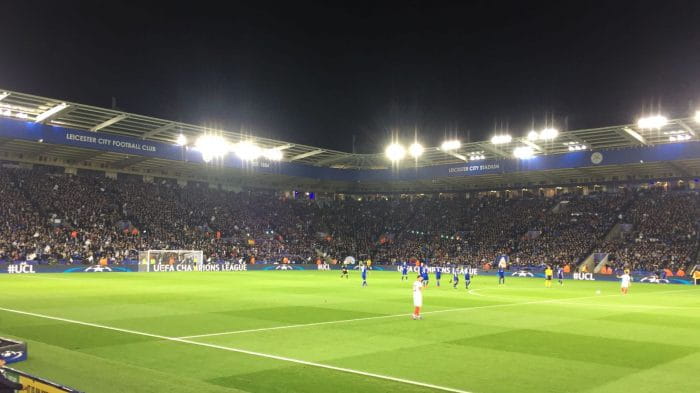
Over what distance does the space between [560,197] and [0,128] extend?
58601 millimetres

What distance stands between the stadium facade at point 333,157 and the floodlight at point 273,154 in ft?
0.98

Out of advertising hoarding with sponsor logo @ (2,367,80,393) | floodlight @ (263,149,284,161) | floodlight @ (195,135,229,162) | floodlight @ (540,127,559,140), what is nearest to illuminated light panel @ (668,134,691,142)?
floodlight @ (540,127,559,140)

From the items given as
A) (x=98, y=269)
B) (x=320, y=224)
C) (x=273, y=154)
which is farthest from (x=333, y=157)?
(x=98, y=269)

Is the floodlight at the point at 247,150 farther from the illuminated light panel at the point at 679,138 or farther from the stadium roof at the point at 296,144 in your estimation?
the illuminated light panel at the point at 679,138

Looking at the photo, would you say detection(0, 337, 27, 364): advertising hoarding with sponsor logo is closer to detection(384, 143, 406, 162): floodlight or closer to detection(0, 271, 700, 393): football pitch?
detection(0, 271, 700, 393): football pitch

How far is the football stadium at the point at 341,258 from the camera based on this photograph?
41.5ft

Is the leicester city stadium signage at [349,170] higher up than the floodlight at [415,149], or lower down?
lower down

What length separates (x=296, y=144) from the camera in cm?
6238

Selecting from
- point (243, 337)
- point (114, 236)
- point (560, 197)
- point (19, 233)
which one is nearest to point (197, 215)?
point (114, 236)

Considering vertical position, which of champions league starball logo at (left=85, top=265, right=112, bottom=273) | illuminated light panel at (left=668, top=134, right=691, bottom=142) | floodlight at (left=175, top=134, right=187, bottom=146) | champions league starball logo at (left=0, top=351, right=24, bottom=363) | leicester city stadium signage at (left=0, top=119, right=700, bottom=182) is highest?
illuminated light panel at (left=668, top=134, right=691, bottom=142)

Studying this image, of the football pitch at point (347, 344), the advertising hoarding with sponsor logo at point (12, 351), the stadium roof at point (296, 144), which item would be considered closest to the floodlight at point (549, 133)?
the stadium roof at point (296, 144)

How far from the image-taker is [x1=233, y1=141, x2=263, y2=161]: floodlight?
197ft

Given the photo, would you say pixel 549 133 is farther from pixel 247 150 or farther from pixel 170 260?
pixel 170 260

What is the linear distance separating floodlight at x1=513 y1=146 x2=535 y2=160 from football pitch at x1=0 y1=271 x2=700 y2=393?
34437mm
